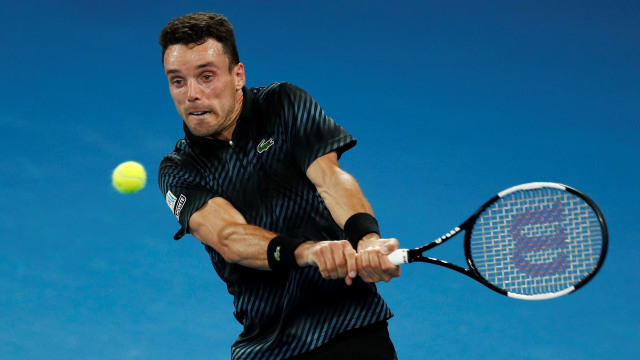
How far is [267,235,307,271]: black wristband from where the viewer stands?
4.14 metres

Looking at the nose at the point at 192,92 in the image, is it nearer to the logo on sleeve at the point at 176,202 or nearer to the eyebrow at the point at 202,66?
the eyebrow at the point at 202,66

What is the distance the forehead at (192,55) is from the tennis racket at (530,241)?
167 cm

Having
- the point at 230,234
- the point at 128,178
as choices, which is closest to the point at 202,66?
the point at 230,234

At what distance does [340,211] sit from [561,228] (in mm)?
1193

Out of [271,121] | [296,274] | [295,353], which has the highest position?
[271,121]

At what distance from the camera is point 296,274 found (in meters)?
4.52

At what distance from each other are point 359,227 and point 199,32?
1.50m

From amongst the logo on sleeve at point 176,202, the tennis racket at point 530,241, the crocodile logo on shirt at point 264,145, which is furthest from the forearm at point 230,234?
the tennis racket at point 530,241

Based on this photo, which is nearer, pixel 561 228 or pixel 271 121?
pixel 561 228

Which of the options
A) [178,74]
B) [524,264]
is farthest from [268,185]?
[524,264]

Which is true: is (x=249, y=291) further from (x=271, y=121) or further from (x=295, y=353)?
(x=271, y=121)

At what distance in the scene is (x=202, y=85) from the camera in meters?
4.76

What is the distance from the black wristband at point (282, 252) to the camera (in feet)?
13.6

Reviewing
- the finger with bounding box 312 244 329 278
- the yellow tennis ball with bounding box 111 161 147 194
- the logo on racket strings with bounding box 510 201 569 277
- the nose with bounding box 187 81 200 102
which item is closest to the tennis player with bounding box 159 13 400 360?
the nose with bounding box 187 81 200 102
